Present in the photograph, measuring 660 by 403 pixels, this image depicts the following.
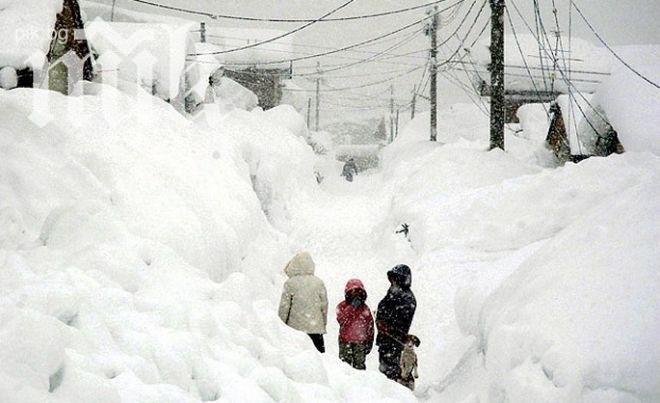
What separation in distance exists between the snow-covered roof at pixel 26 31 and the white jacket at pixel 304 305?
625cm

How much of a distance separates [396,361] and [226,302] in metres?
2.42

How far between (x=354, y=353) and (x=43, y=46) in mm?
7501

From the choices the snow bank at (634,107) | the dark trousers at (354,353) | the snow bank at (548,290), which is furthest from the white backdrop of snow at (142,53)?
the snow bank at (634,107)

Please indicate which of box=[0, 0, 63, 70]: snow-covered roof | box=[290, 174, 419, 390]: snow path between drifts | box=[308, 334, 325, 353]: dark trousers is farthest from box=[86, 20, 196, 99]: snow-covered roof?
box=[308, 334, 325, 353]: dark trousers

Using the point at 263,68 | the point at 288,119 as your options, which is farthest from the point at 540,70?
the point at 263,68

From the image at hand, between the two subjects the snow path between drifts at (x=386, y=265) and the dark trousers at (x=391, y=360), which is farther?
the snow path between drifts at (x=386, y=265)

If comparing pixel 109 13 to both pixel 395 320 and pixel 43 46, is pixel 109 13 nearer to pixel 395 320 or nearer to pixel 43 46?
pixel 43 46

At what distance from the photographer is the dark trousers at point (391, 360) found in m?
5.57

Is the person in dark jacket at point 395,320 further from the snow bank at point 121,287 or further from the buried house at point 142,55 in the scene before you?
the buried house at point 142,55

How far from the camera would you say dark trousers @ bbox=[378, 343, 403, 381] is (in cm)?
557

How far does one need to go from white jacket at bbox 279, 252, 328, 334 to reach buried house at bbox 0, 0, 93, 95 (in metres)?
6.26

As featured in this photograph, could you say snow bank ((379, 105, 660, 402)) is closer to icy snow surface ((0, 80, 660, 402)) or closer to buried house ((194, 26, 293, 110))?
icy snow surface ((0, 80, 660, 402))

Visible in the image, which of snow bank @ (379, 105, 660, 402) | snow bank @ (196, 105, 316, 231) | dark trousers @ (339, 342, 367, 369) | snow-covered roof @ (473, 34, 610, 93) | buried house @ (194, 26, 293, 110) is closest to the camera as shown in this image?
snow bank @ (379, 105, 660, 402)

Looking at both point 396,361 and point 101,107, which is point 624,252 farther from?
point 101,107
